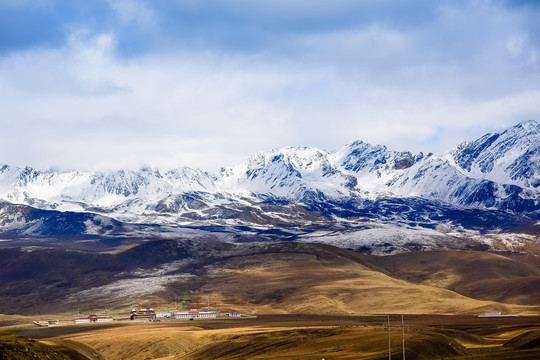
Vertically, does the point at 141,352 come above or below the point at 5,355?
below

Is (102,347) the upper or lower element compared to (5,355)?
lower

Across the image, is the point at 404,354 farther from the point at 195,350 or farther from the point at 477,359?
the point at 195,350

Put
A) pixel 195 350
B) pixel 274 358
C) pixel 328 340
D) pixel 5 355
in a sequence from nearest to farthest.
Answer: pixel 5 355 < pixel 274 358 < pixel 328 340 < pixel 195 350

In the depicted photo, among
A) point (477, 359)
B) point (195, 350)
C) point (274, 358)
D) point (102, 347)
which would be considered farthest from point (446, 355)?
point (102, 347)

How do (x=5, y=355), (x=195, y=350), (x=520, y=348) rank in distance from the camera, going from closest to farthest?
(x=5, y=355) < (x=520, y=348) < (x=195, y=350)

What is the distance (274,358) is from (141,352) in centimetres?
5325

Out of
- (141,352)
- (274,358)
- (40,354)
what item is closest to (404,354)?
(274,358)

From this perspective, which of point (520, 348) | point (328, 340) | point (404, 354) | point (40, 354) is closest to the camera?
point (40, 354)

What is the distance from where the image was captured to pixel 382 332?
560ft

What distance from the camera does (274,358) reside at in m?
151

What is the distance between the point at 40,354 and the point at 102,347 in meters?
86.3

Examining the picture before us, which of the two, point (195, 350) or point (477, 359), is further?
point (195, 350)

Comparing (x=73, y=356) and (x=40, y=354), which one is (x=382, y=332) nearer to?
(x=73, y=356)

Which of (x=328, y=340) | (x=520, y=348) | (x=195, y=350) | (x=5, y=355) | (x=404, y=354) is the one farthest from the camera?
(x=195, y=350)
